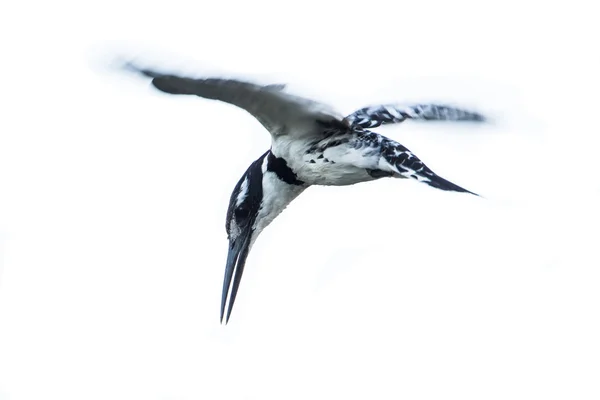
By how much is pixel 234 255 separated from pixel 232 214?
226 millimetres

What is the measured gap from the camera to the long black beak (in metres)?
6.84

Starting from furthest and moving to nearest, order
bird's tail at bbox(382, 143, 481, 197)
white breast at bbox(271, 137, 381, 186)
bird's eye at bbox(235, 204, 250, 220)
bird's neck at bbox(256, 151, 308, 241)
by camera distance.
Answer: bird's eye at bbox(235, 204, 250, 220), bird's neck at bbox(256, 151, 308, 241), white breast at bbox(271, 137, 381, 186), bird's tail at bbox(382, 143, 481, 197)

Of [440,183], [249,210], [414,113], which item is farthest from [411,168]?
[249,210]

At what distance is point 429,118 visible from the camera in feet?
21.5

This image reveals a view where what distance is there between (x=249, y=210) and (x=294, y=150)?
657mm

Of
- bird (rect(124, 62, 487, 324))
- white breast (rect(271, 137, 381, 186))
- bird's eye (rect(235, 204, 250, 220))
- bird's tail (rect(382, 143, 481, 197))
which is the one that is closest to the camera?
bird's tail (rect(382, 143, 481, 197))

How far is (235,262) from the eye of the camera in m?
6.91

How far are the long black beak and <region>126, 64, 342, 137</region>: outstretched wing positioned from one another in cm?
78

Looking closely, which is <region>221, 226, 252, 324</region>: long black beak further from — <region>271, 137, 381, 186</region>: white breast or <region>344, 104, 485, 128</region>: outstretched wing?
<region>344, 104, 485, 128</region>: outstretched wing

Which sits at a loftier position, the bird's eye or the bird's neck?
the bird's neck

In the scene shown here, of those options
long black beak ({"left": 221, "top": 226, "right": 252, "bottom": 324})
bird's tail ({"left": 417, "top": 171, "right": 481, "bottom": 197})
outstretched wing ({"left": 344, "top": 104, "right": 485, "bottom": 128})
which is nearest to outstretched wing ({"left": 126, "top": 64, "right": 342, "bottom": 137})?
outstretched wing ({"left": 344, "top": 104, "right": 485, "bottom": 128})

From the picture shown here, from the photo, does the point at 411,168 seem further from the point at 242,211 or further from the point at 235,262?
the point at 235,262

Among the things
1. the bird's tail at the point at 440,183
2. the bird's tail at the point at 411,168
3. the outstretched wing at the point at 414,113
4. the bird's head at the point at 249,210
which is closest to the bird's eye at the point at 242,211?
the bird's head at the point at 249,210

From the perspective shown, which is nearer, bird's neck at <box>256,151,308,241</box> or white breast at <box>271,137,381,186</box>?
white breast at <box>271,137,381,186</box>
